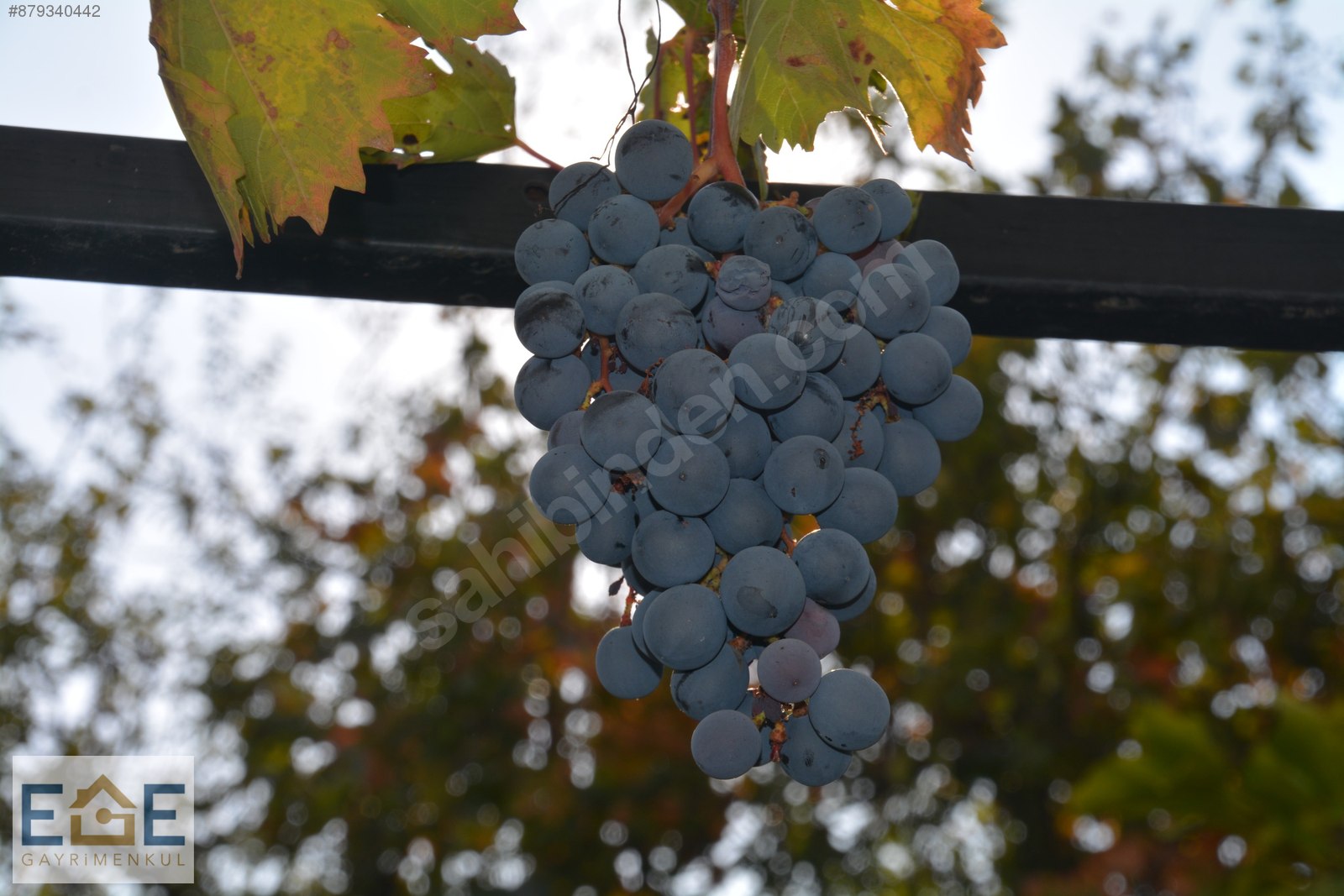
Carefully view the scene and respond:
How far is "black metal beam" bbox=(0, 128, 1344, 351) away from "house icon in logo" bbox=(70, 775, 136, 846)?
1882 mm

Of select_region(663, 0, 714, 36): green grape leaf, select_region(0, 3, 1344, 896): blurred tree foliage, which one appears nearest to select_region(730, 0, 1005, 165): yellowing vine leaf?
select_region(663, 0, 714, 36): green grape leaf

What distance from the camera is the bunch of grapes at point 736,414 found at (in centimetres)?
48

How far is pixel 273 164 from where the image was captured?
57 centimetres

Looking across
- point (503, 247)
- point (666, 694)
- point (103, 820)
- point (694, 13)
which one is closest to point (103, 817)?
point (103, 820)

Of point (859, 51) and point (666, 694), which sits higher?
point (859, 51)

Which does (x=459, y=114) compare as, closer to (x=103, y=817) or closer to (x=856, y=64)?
(x=856, y=64)

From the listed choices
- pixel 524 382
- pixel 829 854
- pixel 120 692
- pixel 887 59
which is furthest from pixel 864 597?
pixel 120 692

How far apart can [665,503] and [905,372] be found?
0.14m

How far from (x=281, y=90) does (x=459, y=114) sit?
14 cm

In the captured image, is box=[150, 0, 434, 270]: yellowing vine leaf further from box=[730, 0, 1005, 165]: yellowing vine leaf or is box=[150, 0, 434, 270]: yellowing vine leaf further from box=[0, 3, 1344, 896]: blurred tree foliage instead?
box=[0, 3, 1344, 896]: blurred tree foliage

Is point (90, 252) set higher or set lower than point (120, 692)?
higher

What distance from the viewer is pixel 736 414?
505 millimetres

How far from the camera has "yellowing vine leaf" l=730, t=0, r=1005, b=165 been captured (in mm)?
564

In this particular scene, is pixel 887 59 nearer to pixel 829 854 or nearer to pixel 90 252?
pixel 90 252
